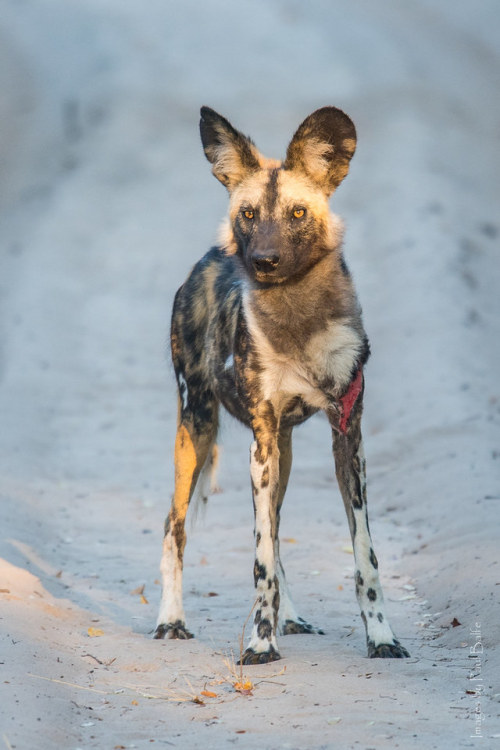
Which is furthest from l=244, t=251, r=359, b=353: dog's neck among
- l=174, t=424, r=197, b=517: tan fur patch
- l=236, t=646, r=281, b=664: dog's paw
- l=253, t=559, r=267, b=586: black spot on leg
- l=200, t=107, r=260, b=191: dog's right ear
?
l=236, t=646, r=281, b=664: dog's paw

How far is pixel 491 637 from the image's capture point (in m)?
3.92

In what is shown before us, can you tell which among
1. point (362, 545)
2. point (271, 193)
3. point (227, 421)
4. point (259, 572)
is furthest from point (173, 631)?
point (271, 193)

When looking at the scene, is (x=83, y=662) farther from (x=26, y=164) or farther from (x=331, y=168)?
(x=26, y=164)

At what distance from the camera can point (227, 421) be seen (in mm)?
5027

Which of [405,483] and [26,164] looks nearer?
[405,483]

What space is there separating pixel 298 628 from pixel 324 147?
2.05 metres

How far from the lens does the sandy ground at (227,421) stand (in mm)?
3379

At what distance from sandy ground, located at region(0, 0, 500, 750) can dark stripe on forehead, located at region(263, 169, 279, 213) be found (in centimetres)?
174

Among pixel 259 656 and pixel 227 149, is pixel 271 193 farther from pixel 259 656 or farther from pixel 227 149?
pixel 259 656

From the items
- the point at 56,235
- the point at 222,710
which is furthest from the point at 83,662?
the point at 56,235

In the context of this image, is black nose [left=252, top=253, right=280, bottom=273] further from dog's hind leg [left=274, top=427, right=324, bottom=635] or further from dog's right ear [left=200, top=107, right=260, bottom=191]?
dog's hind leg [left=274, top=427, right=324, bottom=635]

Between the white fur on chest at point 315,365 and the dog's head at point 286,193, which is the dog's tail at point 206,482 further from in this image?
the dog's head at point 286,193

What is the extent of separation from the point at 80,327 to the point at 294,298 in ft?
32.8

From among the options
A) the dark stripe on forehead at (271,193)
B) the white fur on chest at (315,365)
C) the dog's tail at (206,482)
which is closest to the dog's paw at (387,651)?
the white fur on chest at (315,365)
